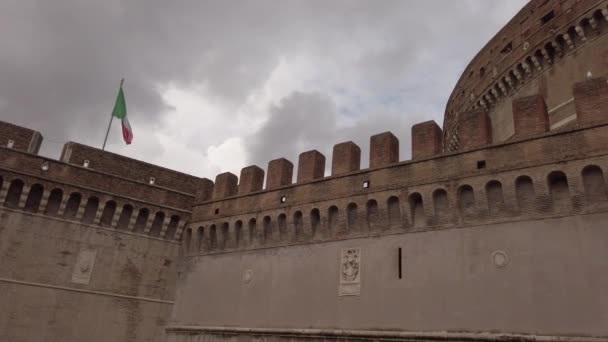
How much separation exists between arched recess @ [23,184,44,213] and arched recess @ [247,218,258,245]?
5.67 m

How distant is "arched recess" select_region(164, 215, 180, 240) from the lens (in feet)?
47.9

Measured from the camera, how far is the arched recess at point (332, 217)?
451 inches

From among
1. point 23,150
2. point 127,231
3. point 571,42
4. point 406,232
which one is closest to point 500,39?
point 571,42

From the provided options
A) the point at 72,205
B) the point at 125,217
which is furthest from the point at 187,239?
the point at 72,205

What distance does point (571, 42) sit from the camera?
13727 mm

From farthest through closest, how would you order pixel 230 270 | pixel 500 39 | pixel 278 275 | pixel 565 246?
pixel 500 39, pixel 230 270, pixel 278 275, pixel 565 246

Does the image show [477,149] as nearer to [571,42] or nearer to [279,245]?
[279,245]

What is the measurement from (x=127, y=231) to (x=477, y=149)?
989cm

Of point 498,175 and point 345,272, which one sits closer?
point 498,175

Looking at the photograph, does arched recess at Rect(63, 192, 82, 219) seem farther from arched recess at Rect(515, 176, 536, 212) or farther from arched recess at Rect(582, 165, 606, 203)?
arched recess at Rect(582, 165, 606, 203)

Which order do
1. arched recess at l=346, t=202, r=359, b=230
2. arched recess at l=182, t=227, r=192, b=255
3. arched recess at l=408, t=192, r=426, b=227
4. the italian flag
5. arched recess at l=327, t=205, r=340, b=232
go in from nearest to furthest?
arched recess at l=408, t=192, r=426, b=227 → arched recess at l=346, t=202, r=359, b=230 → arched recess at l=327, t=205, r=340, b=232 → arched recess at l=182, t=227, r=192, b=255 → the italian flag

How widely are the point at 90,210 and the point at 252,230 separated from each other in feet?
15.5

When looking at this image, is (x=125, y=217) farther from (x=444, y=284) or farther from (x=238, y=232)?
(x=444, y=284)

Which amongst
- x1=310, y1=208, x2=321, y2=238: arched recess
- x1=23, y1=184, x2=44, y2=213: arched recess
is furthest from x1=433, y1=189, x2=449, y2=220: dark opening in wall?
x1=23, y1=184, x2=44, y2=213: arched recess
